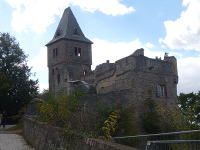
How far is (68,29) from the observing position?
180 ft

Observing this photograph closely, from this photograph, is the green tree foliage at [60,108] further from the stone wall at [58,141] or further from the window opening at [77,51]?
the window opening at [77,51]

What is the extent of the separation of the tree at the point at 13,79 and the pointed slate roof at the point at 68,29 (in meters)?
17.9

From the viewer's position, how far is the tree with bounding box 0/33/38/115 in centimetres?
3297

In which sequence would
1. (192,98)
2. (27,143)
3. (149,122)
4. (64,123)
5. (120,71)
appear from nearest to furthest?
(64,123) → (27,143) → (149,122) → (120,71) → (192,98)

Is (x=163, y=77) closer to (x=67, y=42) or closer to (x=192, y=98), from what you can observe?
(x=192, y=98)

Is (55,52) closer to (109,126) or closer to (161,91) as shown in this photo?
(161,91)

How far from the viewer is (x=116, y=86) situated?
113 ft

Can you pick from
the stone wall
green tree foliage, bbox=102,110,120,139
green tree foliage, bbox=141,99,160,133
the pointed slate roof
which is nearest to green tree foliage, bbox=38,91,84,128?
the stone wall

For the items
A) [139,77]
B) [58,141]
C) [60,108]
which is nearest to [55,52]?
[139,77]

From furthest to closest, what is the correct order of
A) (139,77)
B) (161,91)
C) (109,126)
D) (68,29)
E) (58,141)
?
(68,29) → (161,91) → (139,77) → (109,126) → (58,141)

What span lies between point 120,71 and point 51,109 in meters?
20.9

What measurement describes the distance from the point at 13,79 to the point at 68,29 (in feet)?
71.7

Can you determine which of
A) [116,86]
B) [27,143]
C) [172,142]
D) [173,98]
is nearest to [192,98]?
[173,98]

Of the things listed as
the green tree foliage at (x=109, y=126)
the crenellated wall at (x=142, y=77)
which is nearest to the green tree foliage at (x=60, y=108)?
the green tree foliage at (x=109, y=126)
